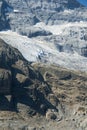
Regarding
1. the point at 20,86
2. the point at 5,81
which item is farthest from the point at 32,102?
the point at 5,81

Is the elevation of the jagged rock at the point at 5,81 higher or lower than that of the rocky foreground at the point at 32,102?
higher

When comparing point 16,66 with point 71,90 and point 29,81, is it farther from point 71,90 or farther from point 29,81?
point 71,90

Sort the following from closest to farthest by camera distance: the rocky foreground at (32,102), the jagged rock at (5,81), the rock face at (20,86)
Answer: the rocky foreground at (32,102)
the jagged rock at (5,81)
the rock face at (20,86)

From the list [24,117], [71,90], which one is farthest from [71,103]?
[24,117]

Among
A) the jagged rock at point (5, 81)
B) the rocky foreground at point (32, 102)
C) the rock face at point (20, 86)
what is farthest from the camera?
the rock face at point (20, 86)

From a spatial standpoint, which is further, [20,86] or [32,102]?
[20,86]

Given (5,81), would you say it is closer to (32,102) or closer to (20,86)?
(20,86)

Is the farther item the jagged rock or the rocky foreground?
A: the jagged rock

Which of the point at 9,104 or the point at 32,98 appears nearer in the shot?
the point at 9,104
